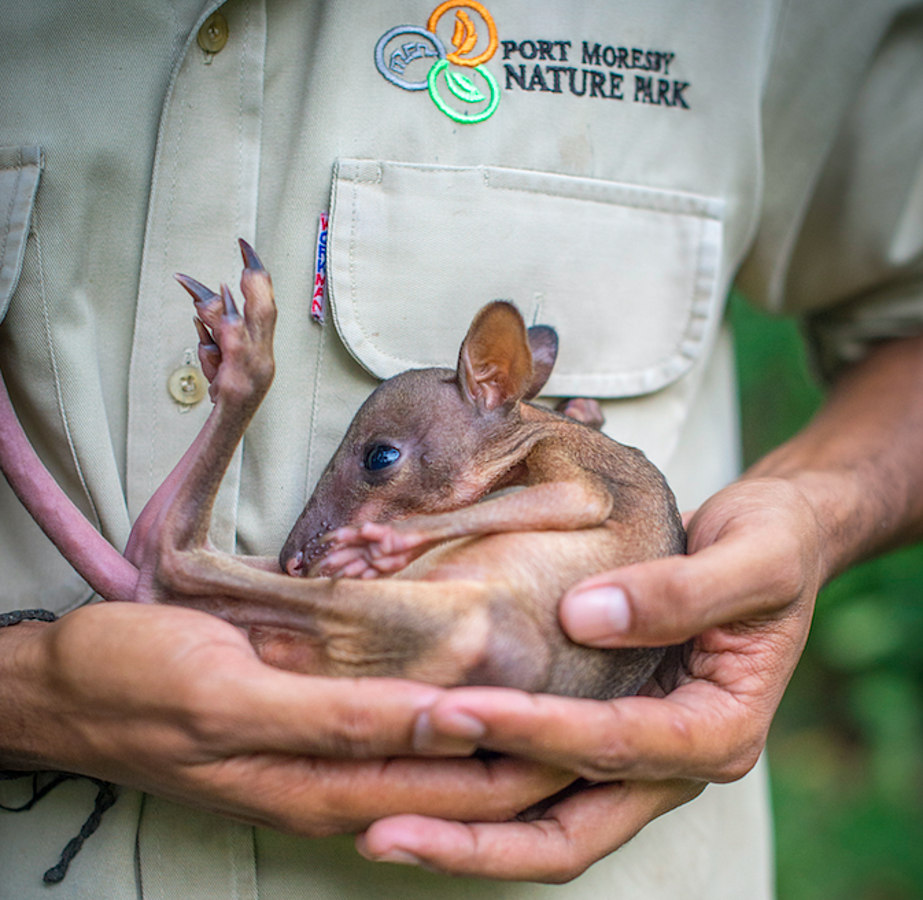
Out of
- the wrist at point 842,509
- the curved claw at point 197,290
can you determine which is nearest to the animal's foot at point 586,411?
the wrist at point 842,509

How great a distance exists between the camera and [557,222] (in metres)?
2.28

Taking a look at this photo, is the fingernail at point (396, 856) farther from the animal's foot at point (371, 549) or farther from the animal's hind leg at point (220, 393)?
the animal's hind leg at point (220, 393)

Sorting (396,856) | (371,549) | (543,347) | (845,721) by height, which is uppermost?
(543,347)

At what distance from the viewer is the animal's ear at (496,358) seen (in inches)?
81.1

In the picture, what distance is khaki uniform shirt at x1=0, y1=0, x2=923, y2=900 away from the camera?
6.53 feet

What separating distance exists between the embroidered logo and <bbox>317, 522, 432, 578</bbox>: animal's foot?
42.1 inches

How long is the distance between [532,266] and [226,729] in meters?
1.40

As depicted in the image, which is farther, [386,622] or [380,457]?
[380,457]

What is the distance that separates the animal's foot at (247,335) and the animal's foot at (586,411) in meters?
0.97

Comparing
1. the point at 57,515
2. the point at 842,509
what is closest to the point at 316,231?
the point at 57,515

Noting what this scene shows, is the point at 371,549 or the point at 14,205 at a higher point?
the point at 14,205

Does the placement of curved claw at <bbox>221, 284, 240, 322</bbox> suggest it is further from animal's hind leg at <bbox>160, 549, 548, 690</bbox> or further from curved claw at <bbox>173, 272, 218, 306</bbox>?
animal's hind leg at <bbox>160, 549, 548, 690</bbox>

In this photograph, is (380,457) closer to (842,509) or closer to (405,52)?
(405,52)

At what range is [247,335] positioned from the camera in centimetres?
189
